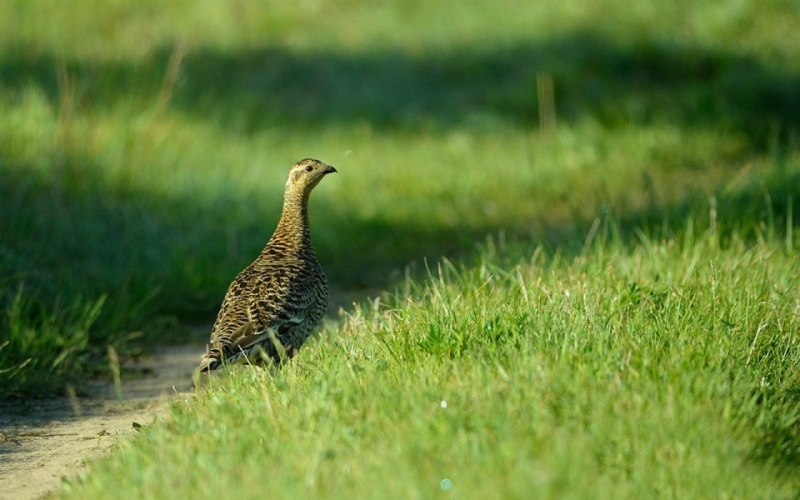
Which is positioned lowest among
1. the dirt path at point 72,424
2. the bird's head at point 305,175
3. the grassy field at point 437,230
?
the dirt path at point 72,424

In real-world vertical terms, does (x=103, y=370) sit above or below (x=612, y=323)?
below

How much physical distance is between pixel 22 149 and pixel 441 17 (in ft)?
27.5

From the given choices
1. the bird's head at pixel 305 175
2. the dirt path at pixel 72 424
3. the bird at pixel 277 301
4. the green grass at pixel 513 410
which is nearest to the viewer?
the green grass at pixel 513 410

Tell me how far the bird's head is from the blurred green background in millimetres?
827

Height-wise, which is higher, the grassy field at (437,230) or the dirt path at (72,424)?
the grassy field at (437,230)

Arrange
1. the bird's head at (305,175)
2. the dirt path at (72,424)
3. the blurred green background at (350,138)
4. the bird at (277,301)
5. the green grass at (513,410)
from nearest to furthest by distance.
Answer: the green grass at (513,410) → the dirt path at (72,424) → the bird at (277,301) → the bird's head at (305,175) → the blurred green background at (350,138)

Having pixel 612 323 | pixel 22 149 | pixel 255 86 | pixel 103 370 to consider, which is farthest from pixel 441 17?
pixel 612 323

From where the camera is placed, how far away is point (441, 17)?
1539 cm

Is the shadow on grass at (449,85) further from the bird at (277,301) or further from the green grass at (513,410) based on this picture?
the green grass at (513,410)

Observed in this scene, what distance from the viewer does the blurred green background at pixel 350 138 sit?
7.45 metres

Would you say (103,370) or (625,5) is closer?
(103,370)

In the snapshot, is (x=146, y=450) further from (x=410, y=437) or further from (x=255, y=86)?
(x=255, y=86)

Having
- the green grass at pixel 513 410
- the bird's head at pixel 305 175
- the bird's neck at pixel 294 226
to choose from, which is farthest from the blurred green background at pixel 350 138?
the green grass at pixel 513 410

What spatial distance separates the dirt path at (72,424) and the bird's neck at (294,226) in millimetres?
1029
